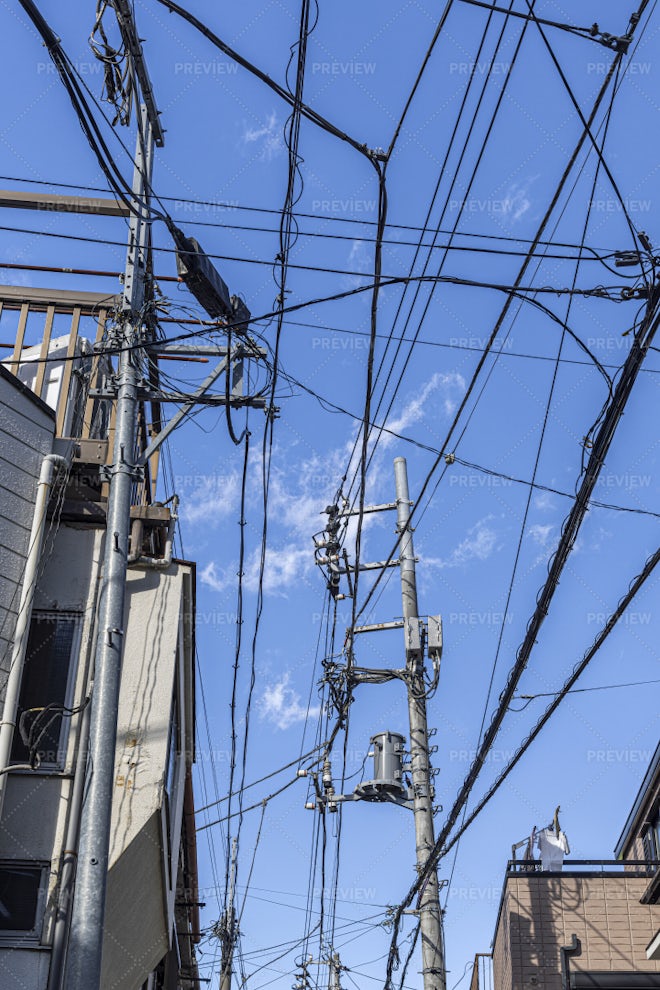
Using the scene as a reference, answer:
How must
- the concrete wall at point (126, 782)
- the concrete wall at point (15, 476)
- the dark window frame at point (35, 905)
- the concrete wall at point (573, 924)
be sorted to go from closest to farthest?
the dark window frame at point (35, 905), the concrete wall at point (126, 782), the concrete wall at point (15, 476), the concrete wall at point (573, 924)

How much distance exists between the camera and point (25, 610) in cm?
945

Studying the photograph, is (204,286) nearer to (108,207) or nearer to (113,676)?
(108,207)

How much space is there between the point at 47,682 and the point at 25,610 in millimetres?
780

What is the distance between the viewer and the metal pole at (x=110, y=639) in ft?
22.0

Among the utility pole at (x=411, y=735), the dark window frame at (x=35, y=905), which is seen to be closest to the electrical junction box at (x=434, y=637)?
the utility pole at (x=411, y=735)

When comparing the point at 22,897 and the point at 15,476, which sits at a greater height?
the point at 15,476

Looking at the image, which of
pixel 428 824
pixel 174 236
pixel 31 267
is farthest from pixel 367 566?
pixel 174 236

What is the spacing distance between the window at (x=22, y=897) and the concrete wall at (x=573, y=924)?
10.5 meters

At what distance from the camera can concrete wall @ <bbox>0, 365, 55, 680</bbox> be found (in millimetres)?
9516

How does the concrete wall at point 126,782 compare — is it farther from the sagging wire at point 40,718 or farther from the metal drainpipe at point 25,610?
the metal drainpipe at point 25,610

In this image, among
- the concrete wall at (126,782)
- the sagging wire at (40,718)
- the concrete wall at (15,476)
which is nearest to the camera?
the sagging wire at (40,718)

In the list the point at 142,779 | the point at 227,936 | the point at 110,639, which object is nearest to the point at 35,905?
the point at 142,779

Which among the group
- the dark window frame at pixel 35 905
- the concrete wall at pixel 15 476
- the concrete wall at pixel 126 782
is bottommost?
the dark window frame at pixel 35 905

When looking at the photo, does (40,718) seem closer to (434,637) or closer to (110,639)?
(110,639)
